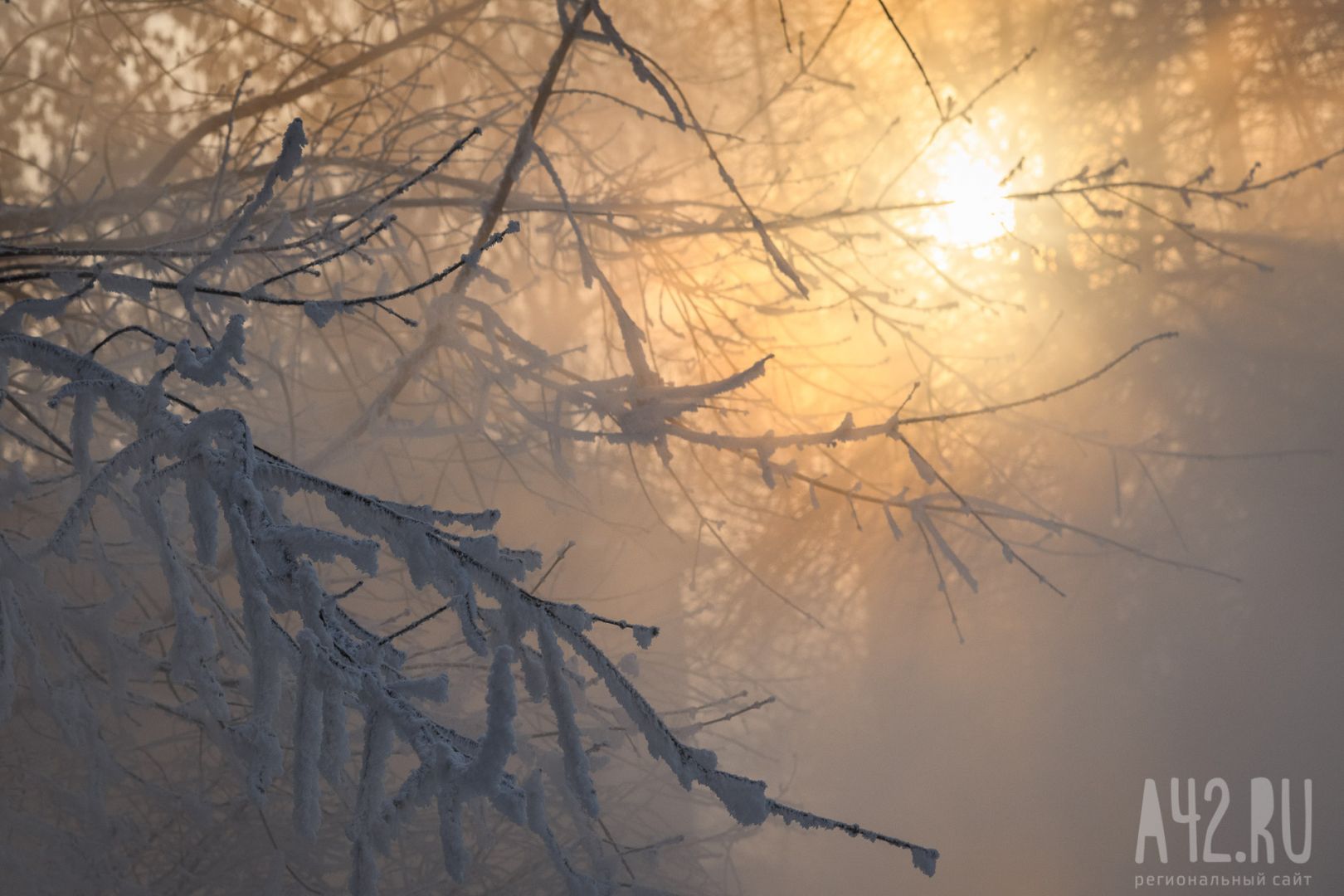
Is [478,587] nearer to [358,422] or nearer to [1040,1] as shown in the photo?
[358,422]

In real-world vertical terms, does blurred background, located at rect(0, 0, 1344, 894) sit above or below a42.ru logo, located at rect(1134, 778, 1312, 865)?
above

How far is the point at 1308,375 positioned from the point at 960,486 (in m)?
1.97

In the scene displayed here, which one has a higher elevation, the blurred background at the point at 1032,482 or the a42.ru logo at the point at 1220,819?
the blurred background at the point at 1032,482

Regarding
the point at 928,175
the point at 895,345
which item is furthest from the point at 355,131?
the point at 895,345

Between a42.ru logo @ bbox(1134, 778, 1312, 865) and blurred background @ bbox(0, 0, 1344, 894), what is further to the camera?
→ blurred background @ bbox(0, 0, 1344, 894)

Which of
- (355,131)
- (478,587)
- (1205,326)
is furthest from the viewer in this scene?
(1205,326)

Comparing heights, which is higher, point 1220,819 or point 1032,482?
point 1032,482

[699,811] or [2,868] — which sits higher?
[699,811]

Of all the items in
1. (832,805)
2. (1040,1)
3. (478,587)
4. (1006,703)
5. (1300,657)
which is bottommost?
(478,587)

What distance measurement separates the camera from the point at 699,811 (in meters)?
5.57

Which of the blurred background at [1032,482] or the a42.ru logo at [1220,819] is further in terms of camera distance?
the blurred background at [1032,482]

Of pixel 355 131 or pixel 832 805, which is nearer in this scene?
pixel 355 131

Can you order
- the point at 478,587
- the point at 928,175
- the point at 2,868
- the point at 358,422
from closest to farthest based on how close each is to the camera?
the point at 478,587 → the point at 2,868 → the point at 358,422 → the point at 928,175

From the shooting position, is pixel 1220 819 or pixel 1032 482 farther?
pixel 1032 482
